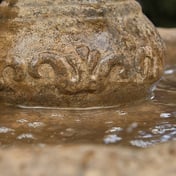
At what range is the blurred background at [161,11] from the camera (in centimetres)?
611

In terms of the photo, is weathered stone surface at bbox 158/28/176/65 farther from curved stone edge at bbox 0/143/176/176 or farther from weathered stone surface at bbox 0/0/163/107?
curved stone edge at bbox 0/143/176/176

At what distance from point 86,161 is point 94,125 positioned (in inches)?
29.7

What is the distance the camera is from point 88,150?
4.65ft

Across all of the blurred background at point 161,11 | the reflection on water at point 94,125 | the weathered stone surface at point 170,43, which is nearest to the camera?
the reflection on water at point 94,125

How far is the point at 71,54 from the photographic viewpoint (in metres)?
2.27

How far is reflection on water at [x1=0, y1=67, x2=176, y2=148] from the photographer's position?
1.98 meters

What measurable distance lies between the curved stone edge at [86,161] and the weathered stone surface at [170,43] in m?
2.03

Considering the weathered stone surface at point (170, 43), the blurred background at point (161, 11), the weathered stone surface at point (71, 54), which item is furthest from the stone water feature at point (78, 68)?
the blurred background at point (161, 11)

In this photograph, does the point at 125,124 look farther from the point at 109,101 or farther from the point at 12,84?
the point at 12,84

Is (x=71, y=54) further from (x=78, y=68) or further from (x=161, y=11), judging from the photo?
(x=161, y=11)

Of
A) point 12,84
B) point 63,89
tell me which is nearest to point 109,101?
point 63,89

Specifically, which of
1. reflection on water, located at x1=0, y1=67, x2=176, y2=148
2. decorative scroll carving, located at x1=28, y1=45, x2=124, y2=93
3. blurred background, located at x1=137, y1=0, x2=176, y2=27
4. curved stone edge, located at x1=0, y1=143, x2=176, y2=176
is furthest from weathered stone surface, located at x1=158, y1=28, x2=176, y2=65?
blurred background, located at x1=137, y1=0, x2=176, y2=27

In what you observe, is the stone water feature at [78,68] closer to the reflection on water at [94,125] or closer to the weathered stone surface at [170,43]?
the reflection on water at [94,125]

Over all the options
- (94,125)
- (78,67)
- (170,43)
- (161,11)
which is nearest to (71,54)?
(78,67)
